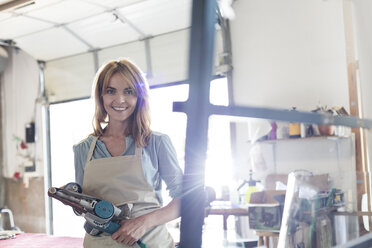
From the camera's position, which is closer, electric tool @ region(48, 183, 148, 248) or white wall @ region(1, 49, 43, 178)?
electric tool @ region(48, 183, 148, 248)

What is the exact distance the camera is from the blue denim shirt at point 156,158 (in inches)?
47.5

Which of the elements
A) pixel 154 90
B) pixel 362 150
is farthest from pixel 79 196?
pixel 154 90

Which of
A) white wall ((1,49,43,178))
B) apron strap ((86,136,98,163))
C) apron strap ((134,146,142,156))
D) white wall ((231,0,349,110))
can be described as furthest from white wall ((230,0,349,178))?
white wall ((1,49,43,178))

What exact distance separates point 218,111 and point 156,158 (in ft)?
3.01

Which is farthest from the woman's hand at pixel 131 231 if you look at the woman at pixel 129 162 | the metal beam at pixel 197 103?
the metal beam at pixel 197 103

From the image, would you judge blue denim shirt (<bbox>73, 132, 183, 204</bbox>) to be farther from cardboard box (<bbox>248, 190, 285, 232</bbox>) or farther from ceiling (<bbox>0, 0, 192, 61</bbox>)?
ceiling (<bbox>0, 0, 192, 61</bbox>)

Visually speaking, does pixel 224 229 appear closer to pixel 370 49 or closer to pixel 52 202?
pixel 370 49

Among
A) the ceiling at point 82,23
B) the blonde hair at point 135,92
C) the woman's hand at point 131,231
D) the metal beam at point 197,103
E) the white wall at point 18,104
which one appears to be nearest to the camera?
the metal beam at point 197,103

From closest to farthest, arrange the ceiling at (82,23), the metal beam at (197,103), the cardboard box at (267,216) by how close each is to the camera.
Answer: the metal beam at (197,103), the cardboard box at (267,216), the ceiling at (82,23)

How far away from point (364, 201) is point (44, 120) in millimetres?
5231

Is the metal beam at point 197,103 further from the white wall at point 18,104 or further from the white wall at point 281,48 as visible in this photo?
the white wall at point 18,104

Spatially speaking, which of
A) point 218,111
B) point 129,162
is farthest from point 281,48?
point 218,111

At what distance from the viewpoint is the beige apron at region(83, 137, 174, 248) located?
46.9 inches

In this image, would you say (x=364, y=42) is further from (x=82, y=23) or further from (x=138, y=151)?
(x=82, y=23)
